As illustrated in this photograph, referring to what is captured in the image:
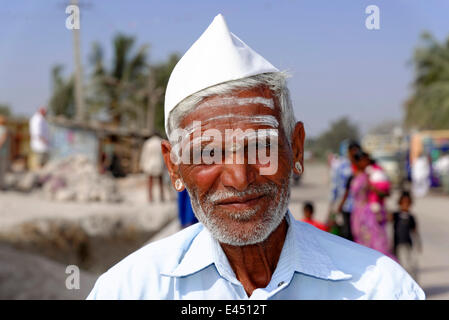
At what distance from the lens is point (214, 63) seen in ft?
4.31

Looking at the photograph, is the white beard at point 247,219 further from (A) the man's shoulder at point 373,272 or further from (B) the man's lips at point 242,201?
(A) the man's shoulder at point 373,272

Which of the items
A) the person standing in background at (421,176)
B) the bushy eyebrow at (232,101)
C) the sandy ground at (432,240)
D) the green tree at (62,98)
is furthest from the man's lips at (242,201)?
the green tree at (62,98)

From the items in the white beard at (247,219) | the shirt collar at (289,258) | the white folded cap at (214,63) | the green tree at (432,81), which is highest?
the green tree at (432,81)

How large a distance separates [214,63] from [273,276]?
2.00 feet

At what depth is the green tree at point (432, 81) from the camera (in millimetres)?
25641

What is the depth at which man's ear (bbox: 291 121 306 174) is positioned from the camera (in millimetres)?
1541

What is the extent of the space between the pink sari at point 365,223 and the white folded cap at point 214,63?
367 centimetres

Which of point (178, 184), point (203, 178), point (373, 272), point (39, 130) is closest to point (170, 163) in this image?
point (178, 184)

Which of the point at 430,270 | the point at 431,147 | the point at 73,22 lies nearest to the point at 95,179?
the point at 430,270

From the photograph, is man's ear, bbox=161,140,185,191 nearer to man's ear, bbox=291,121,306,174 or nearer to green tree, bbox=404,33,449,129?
man's ear, bbox=291,121,306,174

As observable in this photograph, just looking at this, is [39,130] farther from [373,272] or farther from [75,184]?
[373,272]

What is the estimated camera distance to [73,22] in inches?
90.4

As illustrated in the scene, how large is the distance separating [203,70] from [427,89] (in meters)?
28.7

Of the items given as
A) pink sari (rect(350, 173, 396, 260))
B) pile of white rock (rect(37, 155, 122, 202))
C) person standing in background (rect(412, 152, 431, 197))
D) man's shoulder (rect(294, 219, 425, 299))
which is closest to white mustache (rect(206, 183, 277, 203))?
man's shoulder (rect(294, 219, 425, 299))
